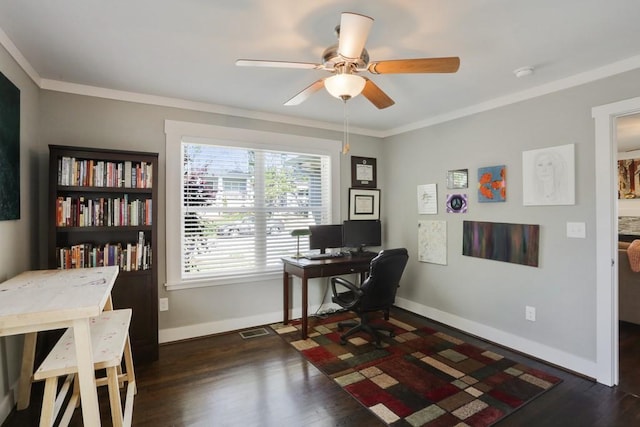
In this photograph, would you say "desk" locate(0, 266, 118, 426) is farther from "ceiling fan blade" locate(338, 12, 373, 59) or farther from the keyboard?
the keyboard

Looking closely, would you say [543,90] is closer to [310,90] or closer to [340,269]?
[310,90]

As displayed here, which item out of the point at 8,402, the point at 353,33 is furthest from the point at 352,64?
the point at 8,402

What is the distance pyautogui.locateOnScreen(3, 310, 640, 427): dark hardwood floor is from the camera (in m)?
2.00

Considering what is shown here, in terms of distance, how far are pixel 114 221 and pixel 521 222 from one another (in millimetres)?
3531

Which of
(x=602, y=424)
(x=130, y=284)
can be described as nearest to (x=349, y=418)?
(x=602, y=424)

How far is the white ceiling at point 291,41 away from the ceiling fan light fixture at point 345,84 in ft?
1.05

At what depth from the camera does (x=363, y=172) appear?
14.2 ft

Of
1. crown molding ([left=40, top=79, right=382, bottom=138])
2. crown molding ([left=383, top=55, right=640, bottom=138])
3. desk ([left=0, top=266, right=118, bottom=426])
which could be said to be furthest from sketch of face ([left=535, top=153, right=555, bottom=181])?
desk ([left=0, top=266, right=118, bottom=426])

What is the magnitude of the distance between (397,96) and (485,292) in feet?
6.90

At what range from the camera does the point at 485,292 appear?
3.24 metres

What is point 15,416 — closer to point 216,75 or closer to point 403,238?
point 216,75

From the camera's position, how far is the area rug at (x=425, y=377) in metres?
2.08

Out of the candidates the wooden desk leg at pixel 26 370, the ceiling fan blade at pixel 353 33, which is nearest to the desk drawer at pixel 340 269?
the ceiling fan blade at pixel 353 33

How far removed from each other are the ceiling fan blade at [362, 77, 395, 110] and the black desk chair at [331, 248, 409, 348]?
4.28ft
